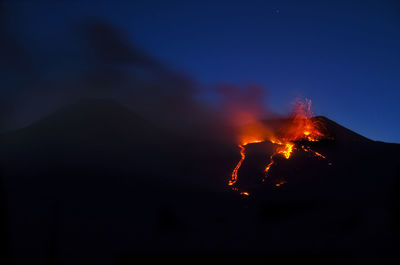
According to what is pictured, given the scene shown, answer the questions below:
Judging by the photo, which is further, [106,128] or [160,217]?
[106,128]

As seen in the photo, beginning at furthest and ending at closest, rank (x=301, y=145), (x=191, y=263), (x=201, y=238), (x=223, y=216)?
(x=301, y=145)
(x=223, y=216)
(x=201, y=238)
(x=191, y=263)

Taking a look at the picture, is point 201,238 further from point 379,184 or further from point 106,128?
point 106,128

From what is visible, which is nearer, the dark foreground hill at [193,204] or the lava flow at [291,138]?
the dark foreground hill at [193,204]

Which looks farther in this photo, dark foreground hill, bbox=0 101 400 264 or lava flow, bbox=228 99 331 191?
lava flow, bbox=228 99 331 191

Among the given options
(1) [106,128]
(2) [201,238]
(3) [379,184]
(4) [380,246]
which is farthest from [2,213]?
(1) [106,128]

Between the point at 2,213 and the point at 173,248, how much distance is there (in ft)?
46.8

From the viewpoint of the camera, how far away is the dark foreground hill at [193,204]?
1902 cm

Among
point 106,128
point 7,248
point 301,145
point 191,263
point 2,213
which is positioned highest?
point 106,128

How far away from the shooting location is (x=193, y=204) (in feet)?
103

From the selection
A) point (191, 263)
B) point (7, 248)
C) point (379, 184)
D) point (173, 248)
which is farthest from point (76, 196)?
point (379, 184)

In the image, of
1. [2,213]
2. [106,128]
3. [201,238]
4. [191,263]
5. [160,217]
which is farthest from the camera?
[106,128]

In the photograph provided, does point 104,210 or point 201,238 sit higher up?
point 104,210

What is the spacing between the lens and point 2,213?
29.3 ft

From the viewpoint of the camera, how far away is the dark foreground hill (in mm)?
19016
